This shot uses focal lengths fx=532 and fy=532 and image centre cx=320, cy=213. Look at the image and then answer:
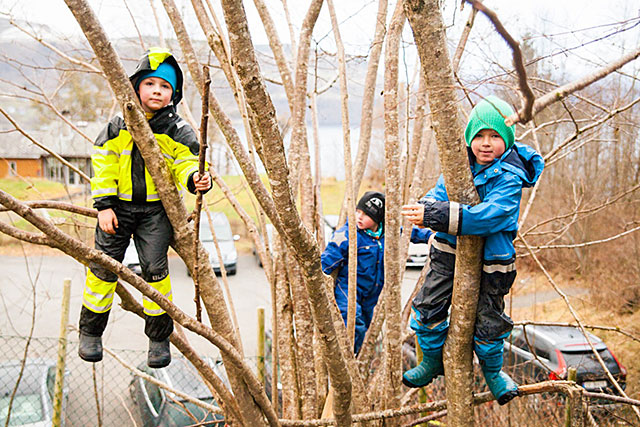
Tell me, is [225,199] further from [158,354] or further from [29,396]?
[158,354]

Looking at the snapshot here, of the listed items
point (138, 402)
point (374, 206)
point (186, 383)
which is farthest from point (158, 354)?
point (138, 402)

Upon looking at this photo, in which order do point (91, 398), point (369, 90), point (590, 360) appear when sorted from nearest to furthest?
point (369, 90)
point (91, 398)
point (590, 360)

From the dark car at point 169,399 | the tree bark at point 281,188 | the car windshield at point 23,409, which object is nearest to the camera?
the tree bark at point 281,188

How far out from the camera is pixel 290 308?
112 inches

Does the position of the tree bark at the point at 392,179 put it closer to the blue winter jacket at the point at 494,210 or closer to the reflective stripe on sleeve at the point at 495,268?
the blue winter jacket at the point at 494,210

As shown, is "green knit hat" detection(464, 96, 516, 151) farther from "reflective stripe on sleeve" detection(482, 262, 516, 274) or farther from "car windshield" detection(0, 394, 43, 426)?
"car windshield" detection(0, 394, 43, 426)

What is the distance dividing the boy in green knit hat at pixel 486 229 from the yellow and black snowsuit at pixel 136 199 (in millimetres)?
884

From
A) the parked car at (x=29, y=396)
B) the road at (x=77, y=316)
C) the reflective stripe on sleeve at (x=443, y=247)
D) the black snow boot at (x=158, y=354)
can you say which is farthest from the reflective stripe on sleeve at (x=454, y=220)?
the parked car at (x=29, y=396)

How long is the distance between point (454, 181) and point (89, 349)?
4.82 ft

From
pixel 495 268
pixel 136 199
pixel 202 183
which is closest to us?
pixel 202 183

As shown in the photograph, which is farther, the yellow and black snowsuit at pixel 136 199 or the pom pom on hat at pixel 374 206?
the pom pom on hat at pixel 374 206

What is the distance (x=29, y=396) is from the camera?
16.6 ft

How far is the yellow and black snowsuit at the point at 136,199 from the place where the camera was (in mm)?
1936

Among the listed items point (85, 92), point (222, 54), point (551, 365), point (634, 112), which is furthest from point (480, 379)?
point (85, 92)
